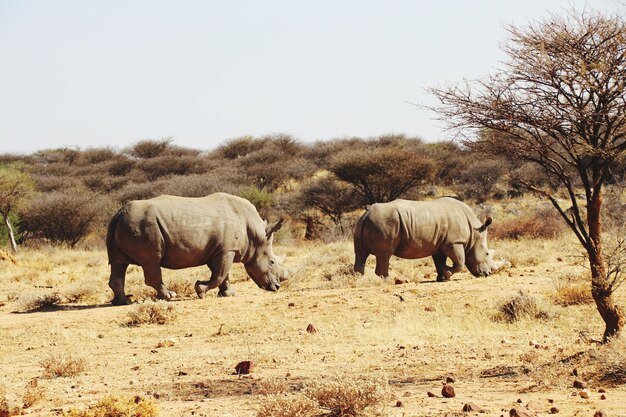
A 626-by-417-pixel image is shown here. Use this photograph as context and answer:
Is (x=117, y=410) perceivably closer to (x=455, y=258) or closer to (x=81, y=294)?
(x=81, y=294)

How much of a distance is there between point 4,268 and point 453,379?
51.8ft

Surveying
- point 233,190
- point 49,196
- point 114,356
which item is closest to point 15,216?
point 49,196

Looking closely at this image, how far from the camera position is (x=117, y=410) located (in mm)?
6238

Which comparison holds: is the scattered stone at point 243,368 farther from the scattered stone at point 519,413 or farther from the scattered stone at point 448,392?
the scattered stone at point 519,413

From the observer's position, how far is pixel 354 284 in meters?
15.1

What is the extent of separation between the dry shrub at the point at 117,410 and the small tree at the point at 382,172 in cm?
2474

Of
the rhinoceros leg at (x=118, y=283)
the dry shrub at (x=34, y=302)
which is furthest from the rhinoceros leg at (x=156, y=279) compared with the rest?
the dry shrub at (x=34, y=302)

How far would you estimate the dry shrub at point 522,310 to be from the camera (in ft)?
35.7

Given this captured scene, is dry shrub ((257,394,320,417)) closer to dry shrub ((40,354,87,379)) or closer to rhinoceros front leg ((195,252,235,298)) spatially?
dry shrub ((40,354,87,379))

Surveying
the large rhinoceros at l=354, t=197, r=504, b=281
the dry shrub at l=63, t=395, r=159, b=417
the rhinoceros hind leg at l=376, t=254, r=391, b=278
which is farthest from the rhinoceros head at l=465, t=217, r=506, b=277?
the dry shrub at l=63, t=395, r=159, b=417

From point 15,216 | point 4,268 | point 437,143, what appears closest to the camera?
point 4,268

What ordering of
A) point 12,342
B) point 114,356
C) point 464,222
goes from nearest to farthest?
point 114,356 → point 12,342 → point 464,222

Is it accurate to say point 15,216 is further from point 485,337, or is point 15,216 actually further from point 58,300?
point 485,337

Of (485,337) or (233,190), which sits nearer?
(485,337)
